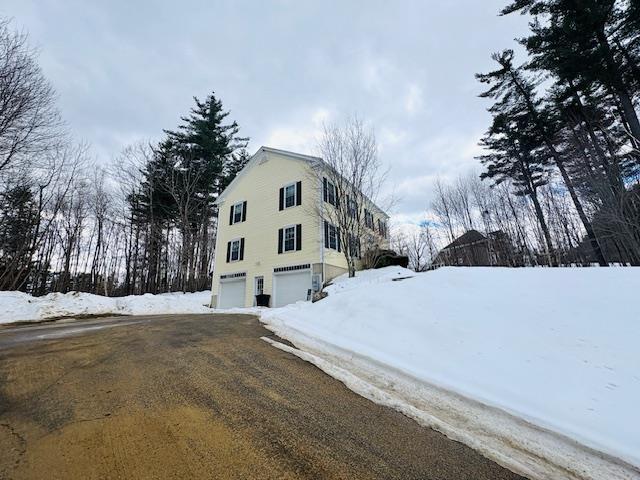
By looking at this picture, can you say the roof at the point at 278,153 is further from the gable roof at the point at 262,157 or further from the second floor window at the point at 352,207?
the second floor window at the point at 352,207

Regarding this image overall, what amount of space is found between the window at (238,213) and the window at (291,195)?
286 centimetres

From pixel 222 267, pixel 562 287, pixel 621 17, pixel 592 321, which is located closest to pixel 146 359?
pixel 592 321

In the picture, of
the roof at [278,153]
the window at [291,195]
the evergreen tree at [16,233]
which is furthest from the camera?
the window at [291,195]

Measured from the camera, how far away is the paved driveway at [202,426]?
152 cm

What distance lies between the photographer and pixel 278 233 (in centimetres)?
1381

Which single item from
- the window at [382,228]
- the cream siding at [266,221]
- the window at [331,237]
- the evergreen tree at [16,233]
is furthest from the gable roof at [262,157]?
the evergreen tree at [16,233]

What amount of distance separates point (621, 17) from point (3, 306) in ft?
78.6

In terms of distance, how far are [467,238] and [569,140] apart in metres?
6.70

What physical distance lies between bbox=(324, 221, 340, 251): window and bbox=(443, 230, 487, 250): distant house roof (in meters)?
8.23

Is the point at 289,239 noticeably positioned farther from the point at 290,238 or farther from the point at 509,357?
the point at 509,357

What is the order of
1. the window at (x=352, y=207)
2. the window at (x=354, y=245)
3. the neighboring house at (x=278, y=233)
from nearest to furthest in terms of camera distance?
the window at (x=352, y=207) → the window at (x=354, y=245) → the neighboring house at (x=278, y=233)

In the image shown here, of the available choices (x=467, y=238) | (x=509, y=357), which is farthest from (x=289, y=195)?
(x=509, y=357)

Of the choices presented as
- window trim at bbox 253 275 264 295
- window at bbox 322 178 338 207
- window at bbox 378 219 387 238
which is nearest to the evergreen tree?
window trim at bbox 253 275 264 295

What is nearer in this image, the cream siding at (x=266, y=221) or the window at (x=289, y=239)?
the cream siding at (x=266, y=221)
